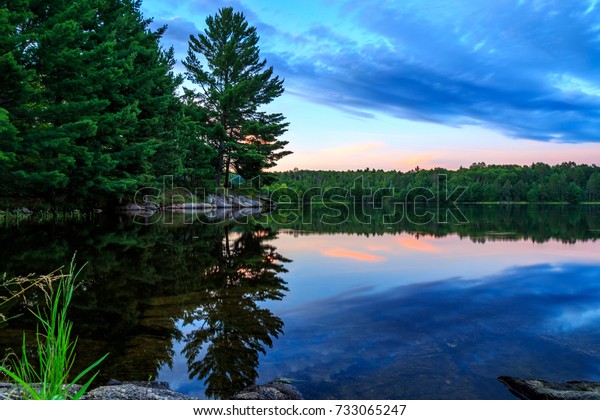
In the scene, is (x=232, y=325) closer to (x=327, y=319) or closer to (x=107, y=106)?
(x=327, y=319)

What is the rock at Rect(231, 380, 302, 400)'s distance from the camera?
112 inches

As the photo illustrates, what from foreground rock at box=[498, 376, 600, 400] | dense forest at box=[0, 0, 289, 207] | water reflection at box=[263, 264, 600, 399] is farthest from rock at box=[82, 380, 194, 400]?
dense forest at box=[0, 0, 289, 207]

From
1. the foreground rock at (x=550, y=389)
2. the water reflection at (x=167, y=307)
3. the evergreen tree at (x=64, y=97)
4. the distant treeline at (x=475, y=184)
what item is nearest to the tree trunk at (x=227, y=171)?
the evergreen tree at (x=64, y=97)

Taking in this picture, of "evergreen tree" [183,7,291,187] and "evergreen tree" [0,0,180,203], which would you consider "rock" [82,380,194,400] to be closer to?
"evergreen tree" [0,0,180,203]

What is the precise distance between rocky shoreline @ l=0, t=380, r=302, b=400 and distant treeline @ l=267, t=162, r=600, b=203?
7852 cm

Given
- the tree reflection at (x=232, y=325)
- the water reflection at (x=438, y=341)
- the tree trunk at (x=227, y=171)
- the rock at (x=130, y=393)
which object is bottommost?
the water reflection at (x=438, y=341)

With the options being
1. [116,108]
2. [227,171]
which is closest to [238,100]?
[227,171]

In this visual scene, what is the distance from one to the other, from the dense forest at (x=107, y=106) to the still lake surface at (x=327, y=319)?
7364mm

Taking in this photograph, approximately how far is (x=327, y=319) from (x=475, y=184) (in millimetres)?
110582

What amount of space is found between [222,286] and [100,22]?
2196 cm

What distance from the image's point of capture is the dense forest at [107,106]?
14.6 m

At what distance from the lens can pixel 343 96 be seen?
126 ft

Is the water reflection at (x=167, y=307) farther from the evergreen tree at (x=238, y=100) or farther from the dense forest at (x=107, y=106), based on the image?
the evergreen tree at (x=238, y=100)
